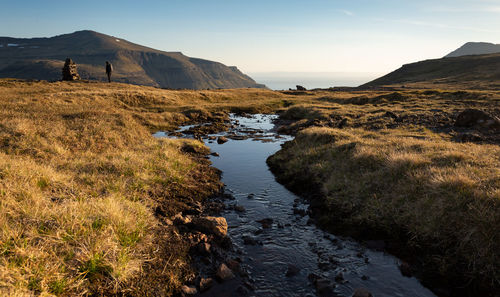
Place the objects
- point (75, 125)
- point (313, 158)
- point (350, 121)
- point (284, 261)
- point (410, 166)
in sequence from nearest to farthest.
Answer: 1. point (284, 261)
2. point (410, 166)
3. point (313, 158)
4. point (75, 125)
5. point (350, 121)

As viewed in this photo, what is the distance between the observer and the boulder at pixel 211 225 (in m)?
9.49

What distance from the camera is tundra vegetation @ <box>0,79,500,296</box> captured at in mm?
6258

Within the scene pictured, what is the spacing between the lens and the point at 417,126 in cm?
2562

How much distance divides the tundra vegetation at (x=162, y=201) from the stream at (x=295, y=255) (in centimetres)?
98

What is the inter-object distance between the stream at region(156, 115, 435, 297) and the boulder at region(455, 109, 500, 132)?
20.6 meters

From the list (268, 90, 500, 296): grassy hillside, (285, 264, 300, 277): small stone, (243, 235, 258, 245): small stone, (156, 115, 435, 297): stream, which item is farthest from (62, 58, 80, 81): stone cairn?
(285, 264, 300, 277): small stone

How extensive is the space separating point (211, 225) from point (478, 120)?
27.1 m

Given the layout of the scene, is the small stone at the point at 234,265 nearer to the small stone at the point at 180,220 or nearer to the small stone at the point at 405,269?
the small stone at the point at 180,220

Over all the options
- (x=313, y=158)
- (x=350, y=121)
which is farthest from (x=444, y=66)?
A: (x=313, y=158)

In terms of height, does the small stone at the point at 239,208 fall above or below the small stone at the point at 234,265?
above

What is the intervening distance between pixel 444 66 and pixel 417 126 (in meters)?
168

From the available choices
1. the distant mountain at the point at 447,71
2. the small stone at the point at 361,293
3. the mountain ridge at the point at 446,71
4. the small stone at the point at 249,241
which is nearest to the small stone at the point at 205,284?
the small stone at the point at 249,241

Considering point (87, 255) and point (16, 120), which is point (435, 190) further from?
point (16, 120)

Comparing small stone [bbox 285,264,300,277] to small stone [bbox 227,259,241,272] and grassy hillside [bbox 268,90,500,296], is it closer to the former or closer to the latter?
small stone [bbox 227,259,241,272]
